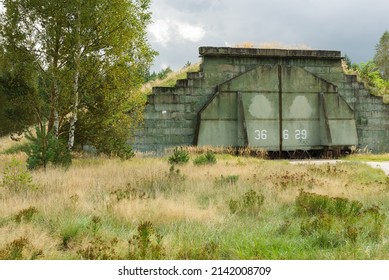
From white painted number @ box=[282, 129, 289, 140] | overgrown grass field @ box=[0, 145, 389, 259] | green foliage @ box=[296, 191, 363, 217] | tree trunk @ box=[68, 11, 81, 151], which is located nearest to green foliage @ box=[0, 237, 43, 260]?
overgrown grass field @ box=[0, 145, 389, 259]

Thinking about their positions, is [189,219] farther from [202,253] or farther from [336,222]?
[336,222]

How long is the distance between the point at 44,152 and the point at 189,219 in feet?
28.8

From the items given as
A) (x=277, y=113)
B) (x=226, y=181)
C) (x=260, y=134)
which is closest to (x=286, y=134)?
(x=277, y=113)

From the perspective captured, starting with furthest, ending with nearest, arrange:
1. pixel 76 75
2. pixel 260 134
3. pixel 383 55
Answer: pixel 383 55 < pixel 260 134 < pixel 76 75

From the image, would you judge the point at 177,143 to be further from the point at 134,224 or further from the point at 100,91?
the point at 134,224

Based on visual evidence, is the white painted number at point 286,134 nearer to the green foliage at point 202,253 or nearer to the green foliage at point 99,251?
the green foliage at point 202,253

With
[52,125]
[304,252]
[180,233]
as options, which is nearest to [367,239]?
[304,252]

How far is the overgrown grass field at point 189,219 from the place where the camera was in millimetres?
6742

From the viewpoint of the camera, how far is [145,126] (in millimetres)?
25766

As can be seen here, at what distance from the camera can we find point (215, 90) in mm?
27188

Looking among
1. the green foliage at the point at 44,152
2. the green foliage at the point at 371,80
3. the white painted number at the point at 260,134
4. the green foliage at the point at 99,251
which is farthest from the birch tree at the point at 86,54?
the green foliage at the point at 371,80

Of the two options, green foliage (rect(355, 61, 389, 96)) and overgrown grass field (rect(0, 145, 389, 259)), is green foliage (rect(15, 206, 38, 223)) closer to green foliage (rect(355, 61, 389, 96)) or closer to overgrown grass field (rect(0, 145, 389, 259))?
overgrown grass field (rect(0, 145, 389, 259))

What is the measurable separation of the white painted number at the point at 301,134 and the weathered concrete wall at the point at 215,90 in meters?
3.98

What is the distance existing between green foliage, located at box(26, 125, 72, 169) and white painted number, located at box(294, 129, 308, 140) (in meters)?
15.5
